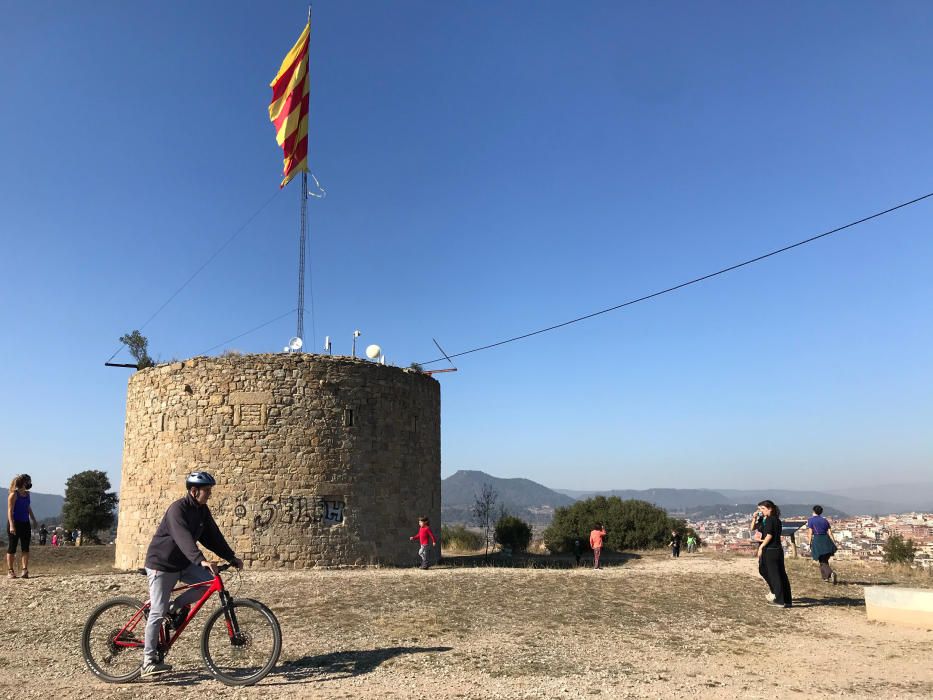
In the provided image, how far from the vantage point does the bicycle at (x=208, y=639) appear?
585cm

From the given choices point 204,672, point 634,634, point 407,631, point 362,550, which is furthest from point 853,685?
point 362,550

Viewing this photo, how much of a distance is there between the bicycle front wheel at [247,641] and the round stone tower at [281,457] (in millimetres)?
8694

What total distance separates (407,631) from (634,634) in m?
2.81

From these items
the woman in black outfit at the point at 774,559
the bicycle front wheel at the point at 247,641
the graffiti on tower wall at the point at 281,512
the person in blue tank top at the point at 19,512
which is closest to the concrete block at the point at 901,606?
the woman in black outfit at the point at 774,559

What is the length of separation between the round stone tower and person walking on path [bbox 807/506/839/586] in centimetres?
884

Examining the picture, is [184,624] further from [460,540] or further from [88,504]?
[88,504]

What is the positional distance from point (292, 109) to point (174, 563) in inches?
631

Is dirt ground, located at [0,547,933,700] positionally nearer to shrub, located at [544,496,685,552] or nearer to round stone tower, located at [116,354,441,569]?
round stone tower, located at [116,354,441,569]

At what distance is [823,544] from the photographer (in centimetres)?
1250

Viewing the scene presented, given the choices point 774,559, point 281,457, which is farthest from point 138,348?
point 774,559

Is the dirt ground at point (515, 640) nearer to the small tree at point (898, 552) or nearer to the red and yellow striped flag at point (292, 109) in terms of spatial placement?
the small tree at point (898, 552)

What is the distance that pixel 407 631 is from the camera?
25.8 ft

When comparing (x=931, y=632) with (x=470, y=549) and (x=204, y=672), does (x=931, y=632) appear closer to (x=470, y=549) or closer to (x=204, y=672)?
(x=204, y=672)

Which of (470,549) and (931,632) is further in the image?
(470,549)
